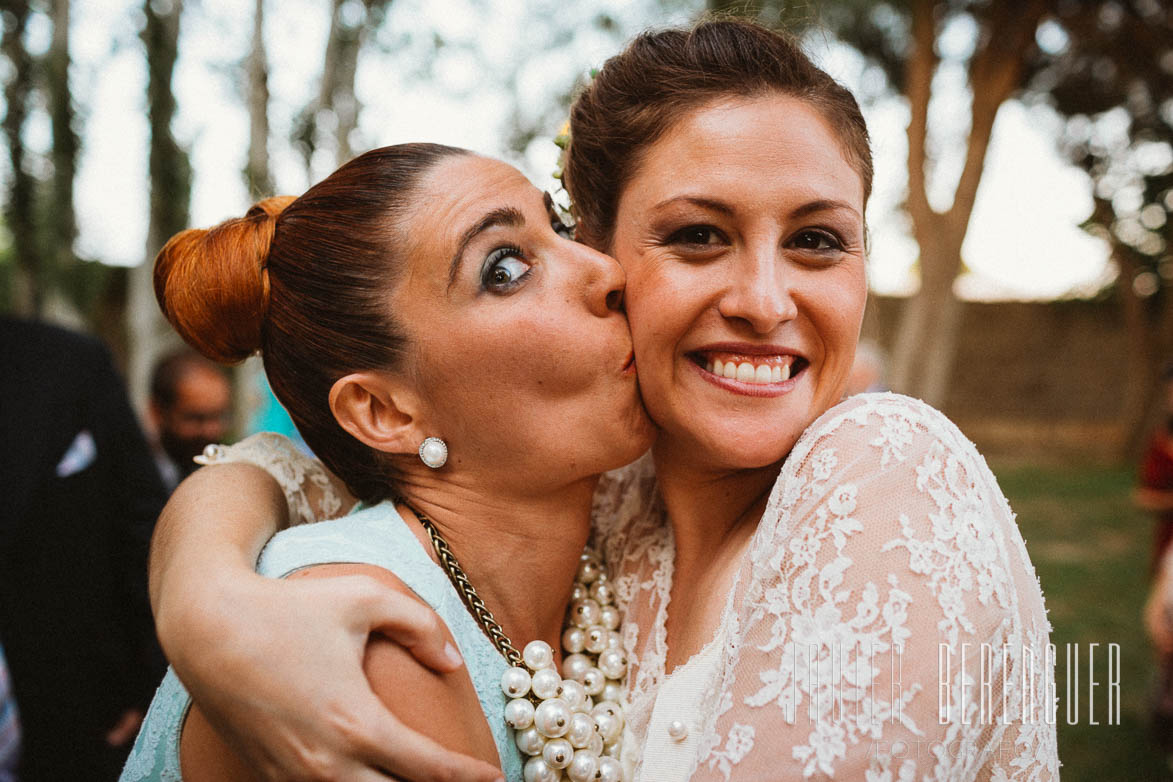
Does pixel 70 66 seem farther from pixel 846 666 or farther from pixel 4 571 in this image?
pixel 846 666

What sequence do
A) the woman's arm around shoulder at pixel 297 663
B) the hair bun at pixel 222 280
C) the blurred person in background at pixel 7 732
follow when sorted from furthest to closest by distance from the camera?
the blurred person in background at pixel 7 732 < the hair bun at pixel 222 280 < the woman's arm around shoulder at pixel 297 663

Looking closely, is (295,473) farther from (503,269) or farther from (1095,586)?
(1095,586)

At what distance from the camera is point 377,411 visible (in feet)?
6.75

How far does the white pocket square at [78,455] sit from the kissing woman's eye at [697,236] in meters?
2.37

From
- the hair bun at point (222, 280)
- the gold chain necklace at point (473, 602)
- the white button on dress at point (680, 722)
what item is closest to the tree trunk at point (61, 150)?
the hair bun at point (222, 280)

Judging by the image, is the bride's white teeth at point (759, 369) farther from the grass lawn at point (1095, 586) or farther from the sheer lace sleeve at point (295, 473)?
the grass lawn at point (1095, 586)

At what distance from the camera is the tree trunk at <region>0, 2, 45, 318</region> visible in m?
9.58

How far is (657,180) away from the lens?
6.57ft

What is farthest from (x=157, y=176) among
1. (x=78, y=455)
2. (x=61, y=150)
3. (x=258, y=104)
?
(x=78, y=455)

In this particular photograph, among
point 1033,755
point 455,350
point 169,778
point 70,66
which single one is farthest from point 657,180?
point 70,66

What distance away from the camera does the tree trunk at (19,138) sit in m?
9.58

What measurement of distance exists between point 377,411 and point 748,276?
871 millimetres

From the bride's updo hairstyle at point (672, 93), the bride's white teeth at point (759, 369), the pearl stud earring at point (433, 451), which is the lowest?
the pearl stud earring at point (433, 451)

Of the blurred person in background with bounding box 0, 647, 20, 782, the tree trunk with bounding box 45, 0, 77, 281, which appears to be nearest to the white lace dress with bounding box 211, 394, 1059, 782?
the blurred person in background with bounding box 0, 647, 20, 782
